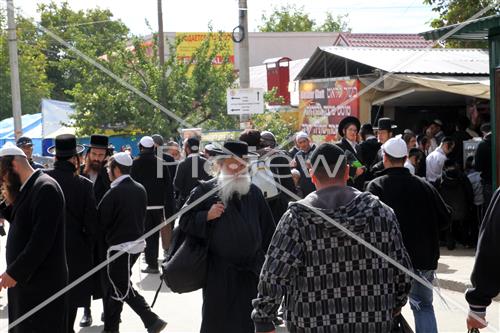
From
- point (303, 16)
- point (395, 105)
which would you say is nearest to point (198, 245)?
point (395, 105)

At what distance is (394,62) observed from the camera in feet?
55.4

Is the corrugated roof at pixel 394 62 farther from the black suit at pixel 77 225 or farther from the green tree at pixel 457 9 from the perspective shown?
the black suit at pixel 77 225

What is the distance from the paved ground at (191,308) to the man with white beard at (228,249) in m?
2.78

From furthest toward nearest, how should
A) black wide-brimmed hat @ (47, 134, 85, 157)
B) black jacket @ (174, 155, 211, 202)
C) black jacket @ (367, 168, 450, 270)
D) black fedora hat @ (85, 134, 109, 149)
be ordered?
black jacket @ (174, 155, 211, 202)
black fedora hat @ (85, 134, 109, 149)
black wide-brimmed hat @ (47, 134, 85, 157)
black jacket @ (367, 168, 450, 270)

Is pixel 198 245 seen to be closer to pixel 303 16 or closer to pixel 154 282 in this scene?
pixel 154 282

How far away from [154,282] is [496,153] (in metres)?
5.01

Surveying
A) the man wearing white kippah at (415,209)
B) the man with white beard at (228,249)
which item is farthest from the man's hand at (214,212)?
the man wearing white kippah at (415,209)

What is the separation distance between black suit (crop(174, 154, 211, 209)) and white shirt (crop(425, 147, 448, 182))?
3.58 metres

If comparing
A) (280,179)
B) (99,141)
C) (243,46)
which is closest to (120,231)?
(99,141)

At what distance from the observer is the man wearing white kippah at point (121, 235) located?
8.35 m

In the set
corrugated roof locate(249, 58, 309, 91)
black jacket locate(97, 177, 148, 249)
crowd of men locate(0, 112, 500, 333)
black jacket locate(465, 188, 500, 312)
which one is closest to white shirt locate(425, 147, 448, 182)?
crowd of men locate(0, 112, 500, 333)

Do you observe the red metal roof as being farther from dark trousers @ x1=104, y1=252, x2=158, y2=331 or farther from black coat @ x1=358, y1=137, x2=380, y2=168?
dark trousers @ x1=104, y1=252, x2=158, y2=331

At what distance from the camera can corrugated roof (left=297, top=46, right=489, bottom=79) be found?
53.9ft

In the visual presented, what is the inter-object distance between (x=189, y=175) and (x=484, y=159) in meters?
4.45
